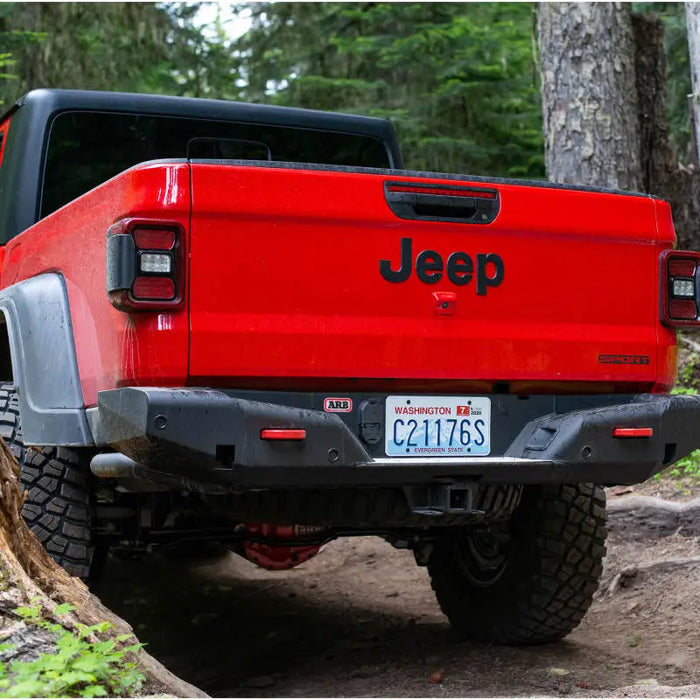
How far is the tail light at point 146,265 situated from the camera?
311 centimetres

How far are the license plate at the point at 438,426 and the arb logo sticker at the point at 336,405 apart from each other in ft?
0.45

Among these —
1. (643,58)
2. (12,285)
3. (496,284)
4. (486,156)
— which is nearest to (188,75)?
(486,156)

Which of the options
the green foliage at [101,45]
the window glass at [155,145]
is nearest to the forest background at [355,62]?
the green foliage at [101,45]

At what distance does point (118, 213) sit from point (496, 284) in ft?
4.17

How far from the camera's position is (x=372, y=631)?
5336mm

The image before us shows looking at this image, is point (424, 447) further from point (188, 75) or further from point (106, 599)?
point (188, 75)

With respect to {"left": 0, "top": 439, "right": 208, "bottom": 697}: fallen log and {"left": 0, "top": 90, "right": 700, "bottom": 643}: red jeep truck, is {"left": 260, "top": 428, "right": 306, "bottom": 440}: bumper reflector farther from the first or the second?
{"left": 0, "top": 439, "right": 208, "bottom": 697}: fallen log

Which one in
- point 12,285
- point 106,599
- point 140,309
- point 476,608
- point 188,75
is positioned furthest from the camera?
point 188,75

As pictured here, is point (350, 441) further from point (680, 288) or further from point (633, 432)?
point (680, 288)

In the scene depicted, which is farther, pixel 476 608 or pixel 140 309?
pixel 476 608

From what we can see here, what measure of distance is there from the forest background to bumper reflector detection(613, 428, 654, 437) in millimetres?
8096

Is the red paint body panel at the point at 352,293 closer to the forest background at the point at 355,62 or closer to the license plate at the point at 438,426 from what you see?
the license plate at the point at 438,426

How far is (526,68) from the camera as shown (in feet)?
40.9

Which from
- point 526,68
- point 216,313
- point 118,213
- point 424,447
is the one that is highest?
point 526,68
